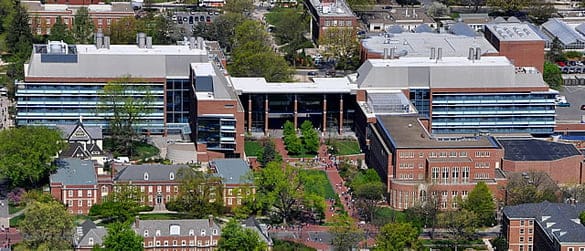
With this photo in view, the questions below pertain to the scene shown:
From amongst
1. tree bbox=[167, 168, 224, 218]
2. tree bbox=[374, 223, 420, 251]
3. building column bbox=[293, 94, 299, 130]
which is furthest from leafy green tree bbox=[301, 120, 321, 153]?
tree bbox=[374, 223, 420, 251]

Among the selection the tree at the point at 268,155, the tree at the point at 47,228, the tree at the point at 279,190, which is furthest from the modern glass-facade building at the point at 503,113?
the tree at the point at 47,228

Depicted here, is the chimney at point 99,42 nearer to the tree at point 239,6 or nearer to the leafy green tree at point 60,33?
the leafy green tree at point 60,33

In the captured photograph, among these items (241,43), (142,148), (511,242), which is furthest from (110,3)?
(511,242)

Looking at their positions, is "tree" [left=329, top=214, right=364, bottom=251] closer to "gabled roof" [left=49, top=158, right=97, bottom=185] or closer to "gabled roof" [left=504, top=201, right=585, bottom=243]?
"gabled roof" [left=504, top=201, right=585, bottom=243]

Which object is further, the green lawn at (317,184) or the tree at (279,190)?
the green lawn at (317,184)

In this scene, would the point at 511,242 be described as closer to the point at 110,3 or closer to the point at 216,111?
the point at 216,111
